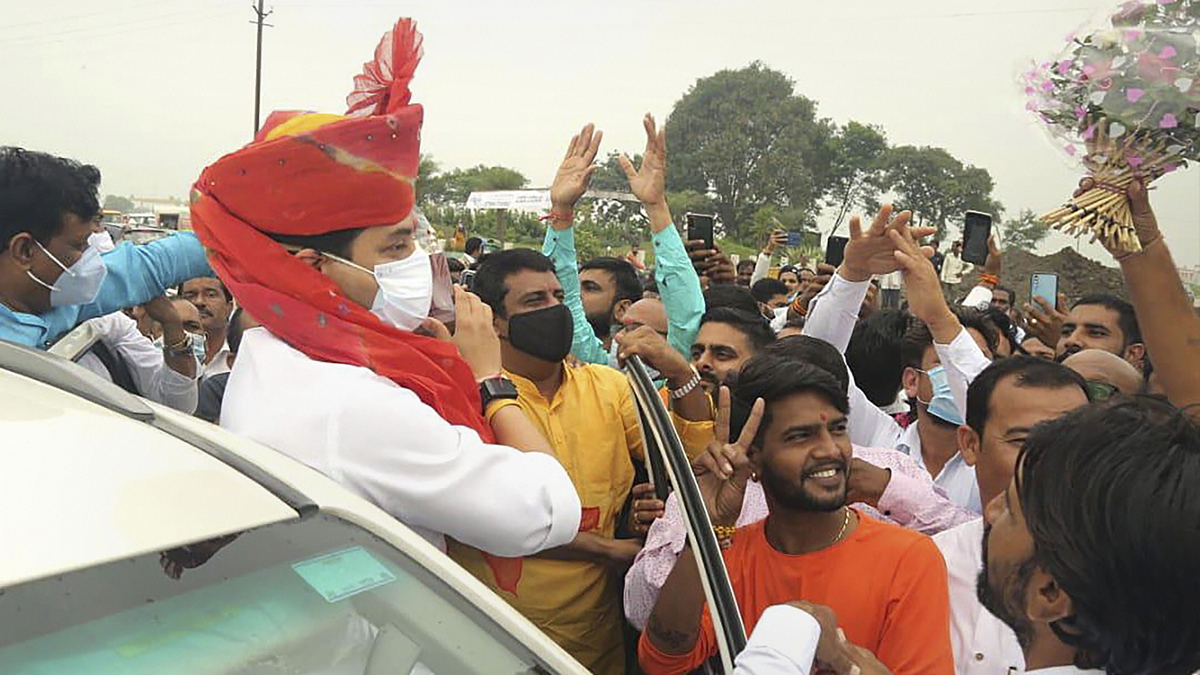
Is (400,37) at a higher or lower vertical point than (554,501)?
higher

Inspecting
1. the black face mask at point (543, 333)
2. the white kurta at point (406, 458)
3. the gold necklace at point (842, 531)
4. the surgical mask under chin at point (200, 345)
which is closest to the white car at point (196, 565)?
the white kurta at point (406, 458)

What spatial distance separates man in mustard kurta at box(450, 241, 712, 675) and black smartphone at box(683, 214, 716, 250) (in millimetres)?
2116

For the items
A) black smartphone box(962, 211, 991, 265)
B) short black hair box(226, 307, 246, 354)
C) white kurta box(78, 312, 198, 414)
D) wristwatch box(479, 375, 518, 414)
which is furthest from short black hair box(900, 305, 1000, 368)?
white kurta box(78, 312, 198, 414)

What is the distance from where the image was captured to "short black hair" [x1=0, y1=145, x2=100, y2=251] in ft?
8.59

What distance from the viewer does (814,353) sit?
2777 mm

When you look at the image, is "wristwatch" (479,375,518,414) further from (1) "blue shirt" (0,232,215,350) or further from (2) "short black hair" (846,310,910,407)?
(2) "short black hair" (846,310,910,407)

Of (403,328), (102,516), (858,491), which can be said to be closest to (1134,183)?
(858,491)

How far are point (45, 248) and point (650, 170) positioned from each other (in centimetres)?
228

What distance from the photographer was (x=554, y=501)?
1633 millimetres

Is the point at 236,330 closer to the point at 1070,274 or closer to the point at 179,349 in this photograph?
the point at 179,349

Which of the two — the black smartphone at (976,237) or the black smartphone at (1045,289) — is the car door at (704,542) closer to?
the black smartphone at (976,237)

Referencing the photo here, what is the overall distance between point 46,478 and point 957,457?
2820 mm

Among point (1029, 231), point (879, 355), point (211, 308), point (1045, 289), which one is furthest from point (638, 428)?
point (1029, 231)

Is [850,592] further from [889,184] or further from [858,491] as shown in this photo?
[889,184]
